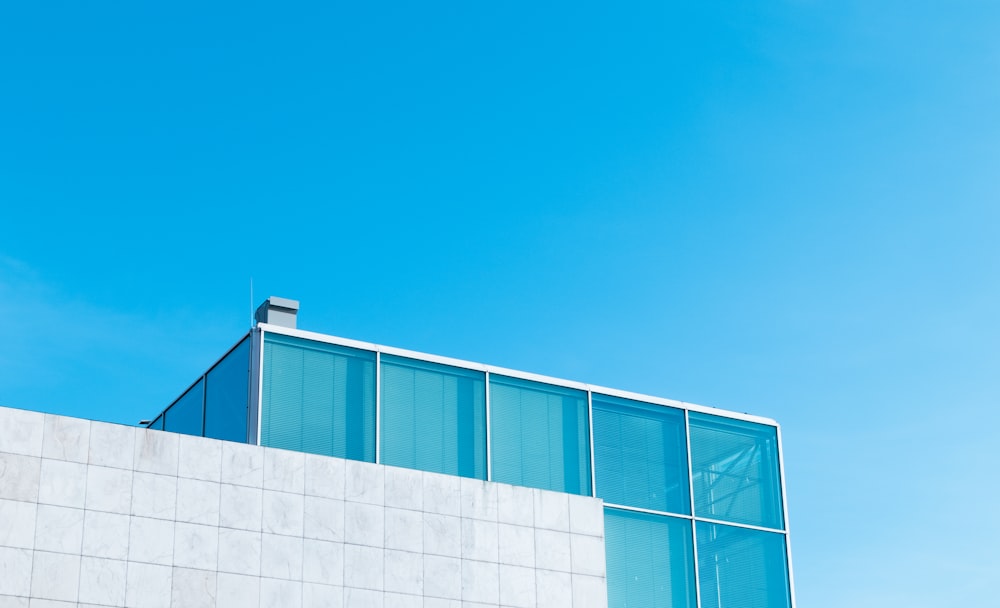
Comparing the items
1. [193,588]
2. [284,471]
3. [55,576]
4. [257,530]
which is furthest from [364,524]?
[55,576]

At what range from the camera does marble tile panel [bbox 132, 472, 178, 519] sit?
2630 centimetres

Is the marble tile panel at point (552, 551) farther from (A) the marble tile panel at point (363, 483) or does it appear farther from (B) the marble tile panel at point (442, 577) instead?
(A) the marble tile panel at point (363, 483)

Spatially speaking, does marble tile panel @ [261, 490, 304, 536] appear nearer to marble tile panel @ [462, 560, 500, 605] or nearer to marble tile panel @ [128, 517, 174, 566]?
marble tile panel @ [128, 517, 174, 566]

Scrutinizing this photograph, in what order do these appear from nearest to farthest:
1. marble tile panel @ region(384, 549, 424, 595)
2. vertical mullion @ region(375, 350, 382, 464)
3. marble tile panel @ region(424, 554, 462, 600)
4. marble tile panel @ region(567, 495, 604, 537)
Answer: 1. marble tile panel @ region(384, 549, 424, 595)
2. marble tile panel @ region(424, 554, 462, 600)
3. vertical mullion @ region(375, 350, 382, 464)
4. marble tile panel @ region(567, 495, 604, 537)

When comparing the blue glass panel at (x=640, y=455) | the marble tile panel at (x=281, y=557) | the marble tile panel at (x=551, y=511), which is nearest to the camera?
the marble tile panel at (x=281, y=557)

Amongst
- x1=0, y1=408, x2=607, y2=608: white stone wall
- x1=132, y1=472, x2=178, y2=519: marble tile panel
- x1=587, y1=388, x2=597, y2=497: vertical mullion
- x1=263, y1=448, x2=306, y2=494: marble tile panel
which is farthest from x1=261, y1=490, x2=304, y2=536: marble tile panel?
x1=587, y1=388, x2=597, y2=497: vertical mullion

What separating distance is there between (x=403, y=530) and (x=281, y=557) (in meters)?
2.52

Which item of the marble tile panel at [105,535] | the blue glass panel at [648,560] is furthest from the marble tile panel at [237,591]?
the blue glass panel at [648,560]

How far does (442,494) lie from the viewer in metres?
29.7

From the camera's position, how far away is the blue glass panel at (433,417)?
3134 centimetres

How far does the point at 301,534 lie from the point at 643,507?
8.43m

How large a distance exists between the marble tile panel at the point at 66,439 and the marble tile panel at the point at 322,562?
4257 millimetres

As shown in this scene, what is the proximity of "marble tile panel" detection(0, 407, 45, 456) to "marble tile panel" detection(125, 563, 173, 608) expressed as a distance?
8.20ft

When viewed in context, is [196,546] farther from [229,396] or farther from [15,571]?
[229,396]
